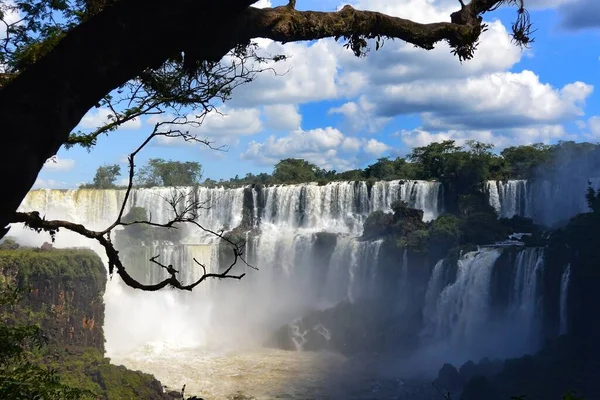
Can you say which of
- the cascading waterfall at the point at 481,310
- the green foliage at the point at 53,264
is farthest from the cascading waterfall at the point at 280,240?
the green foliage at the point at 53,264

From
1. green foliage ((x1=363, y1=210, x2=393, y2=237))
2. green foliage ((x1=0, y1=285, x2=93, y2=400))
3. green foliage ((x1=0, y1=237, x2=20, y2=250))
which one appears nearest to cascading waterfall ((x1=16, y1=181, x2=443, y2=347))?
green foliage ((x1=363, y1=210, x2=393, y2=237))

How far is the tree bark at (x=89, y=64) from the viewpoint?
8.32ft

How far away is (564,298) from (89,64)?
68.5 ft

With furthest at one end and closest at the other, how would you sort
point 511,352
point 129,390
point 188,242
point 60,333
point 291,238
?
point 188,242
point 291,238
point 60,333
point 511,352
point 129,390

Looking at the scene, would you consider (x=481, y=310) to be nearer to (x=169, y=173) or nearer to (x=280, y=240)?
(x=280, y=240)

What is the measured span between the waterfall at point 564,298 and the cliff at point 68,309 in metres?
13.0

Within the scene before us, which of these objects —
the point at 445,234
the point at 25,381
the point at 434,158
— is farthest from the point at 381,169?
the point at 25,381

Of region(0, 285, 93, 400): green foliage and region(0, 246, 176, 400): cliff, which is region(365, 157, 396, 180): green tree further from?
region(0, 285, 93, 400): green foliage

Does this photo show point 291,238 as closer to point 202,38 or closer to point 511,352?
point 511,352

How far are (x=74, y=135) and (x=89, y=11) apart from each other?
1261mm

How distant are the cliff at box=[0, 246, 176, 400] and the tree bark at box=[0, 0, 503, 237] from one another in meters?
19.3

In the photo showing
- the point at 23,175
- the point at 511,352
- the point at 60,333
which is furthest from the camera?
the point at 60,333

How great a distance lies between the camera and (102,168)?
55.7 meters

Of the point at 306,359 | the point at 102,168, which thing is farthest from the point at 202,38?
the point at 102,168
